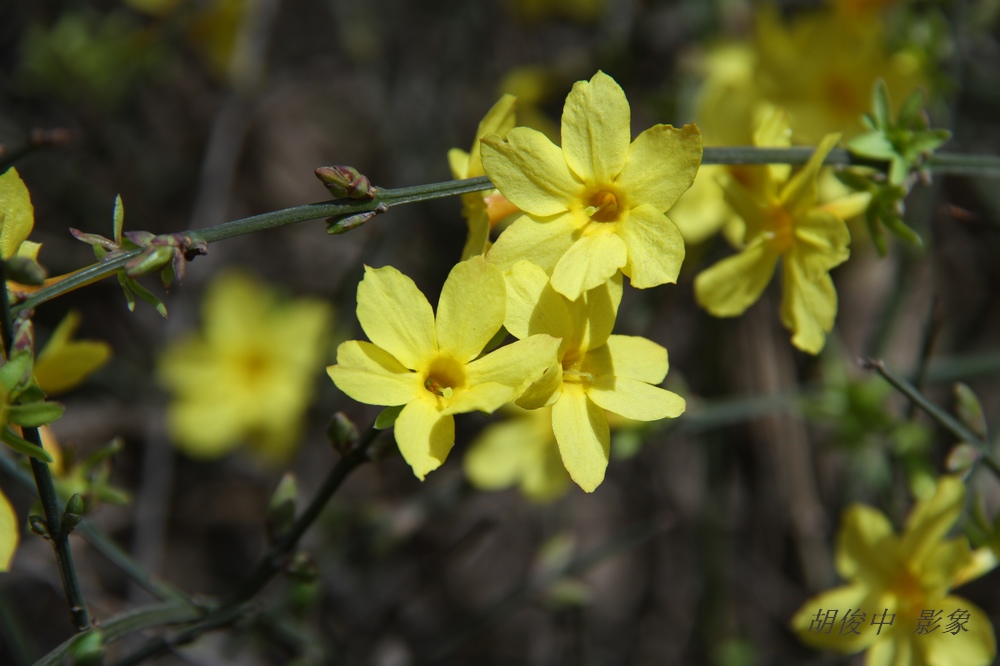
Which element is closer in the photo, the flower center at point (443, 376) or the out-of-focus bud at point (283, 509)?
the flower center at point (443, 376)

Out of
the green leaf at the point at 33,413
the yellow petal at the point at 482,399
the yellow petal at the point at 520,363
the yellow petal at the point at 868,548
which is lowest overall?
the yellow petal at the point at 868,548

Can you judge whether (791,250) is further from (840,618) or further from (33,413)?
(33,413)

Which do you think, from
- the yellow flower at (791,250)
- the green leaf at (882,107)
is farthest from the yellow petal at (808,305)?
the green leaf at (882,107)

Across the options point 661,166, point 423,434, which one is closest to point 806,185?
point 661,166

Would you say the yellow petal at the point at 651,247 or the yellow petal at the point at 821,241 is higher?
the yellow petal at the point at 651,247

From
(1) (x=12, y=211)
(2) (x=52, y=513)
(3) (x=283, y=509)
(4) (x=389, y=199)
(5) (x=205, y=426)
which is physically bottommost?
(5) (x=205, y=426)

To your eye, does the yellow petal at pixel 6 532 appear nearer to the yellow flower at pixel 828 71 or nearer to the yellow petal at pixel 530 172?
the yellow petal at pixel 530 172

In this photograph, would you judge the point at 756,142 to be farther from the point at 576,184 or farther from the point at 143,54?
the point at 143,54
